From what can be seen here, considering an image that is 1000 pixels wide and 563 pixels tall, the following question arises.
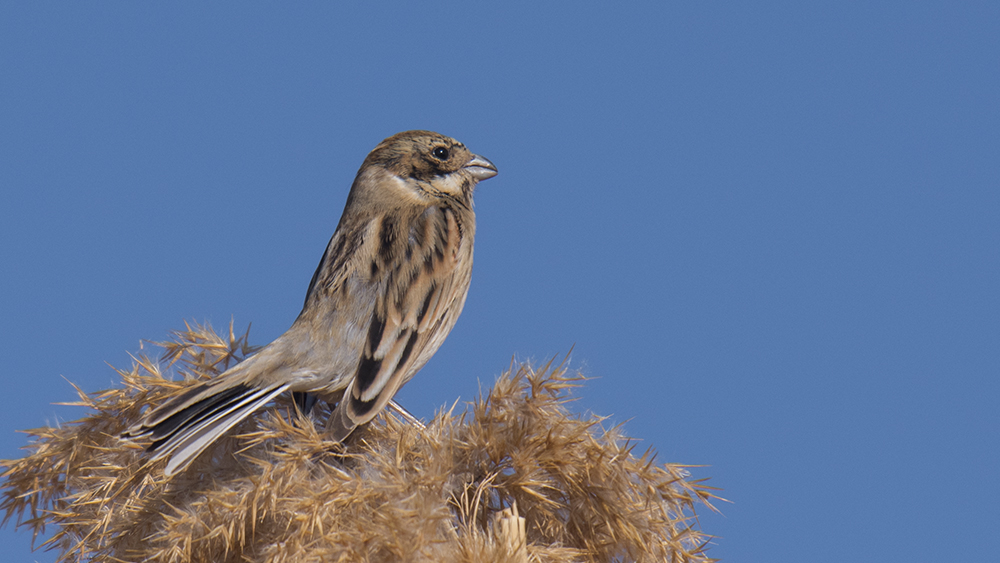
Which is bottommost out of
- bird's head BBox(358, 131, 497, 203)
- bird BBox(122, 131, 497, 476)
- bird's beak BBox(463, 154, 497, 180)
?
bird BBox(122, 131, 497, 476)

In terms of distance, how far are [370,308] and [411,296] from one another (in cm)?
21

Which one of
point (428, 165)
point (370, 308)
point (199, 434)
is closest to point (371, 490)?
point (199, 434)

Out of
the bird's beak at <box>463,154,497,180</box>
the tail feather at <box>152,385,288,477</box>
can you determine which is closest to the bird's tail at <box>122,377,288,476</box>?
the tail feather at <box>152,385,288,477</box>

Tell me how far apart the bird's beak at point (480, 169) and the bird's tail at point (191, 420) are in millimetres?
2134

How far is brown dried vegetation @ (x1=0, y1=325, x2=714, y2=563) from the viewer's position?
2621 mm

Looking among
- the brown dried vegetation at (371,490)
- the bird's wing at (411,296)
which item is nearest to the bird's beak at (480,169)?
the bird's wing at (411,296)

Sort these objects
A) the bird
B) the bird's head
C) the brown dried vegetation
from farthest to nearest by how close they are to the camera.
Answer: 1. the bird's head
2. the bird
3. the brown dried vegetation

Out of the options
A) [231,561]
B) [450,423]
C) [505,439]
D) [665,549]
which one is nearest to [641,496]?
[665,549]

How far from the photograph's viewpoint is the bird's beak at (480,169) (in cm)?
497

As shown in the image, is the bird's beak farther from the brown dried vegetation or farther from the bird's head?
the brown dried vegetation

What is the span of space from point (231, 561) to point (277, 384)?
2.93 ft

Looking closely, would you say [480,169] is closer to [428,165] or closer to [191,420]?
[428,165]

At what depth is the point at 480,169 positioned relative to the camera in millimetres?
4980

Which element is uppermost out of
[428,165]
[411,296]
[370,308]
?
[428,165]
